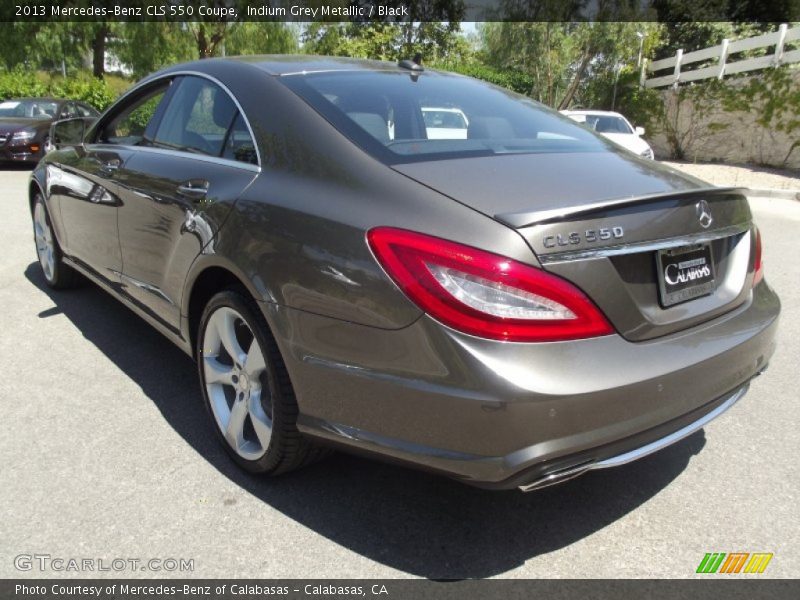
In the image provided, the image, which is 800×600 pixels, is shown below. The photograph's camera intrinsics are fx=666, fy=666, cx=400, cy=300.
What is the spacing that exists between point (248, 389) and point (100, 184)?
183cm

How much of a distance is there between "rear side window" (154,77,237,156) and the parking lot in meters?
1.24

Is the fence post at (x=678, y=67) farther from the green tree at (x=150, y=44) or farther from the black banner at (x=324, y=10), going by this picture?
the green tree at (x=150, y=44)

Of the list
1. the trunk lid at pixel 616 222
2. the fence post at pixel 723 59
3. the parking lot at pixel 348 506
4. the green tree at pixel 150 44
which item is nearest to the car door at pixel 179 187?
the parking lot at pixel 348 506

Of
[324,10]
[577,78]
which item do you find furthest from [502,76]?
[324,10]

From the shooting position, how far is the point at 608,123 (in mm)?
14258

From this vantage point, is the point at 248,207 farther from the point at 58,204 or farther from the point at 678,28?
the point at 678,28

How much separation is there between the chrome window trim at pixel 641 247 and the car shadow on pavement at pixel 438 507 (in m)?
1.00

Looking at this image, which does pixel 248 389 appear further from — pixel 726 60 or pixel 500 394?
pixel 726 60

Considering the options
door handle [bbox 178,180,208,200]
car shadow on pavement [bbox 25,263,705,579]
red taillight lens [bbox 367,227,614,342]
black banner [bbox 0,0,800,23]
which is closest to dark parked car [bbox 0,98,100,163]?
black banner [bbox 0,0,800,23]

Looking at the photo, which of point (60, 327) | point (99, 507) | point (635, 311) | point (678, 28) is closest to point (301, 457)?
point (99, 507)

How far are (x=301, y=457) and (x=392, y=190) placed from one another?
1.04 m

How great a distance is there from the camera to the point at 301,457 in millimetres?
2396

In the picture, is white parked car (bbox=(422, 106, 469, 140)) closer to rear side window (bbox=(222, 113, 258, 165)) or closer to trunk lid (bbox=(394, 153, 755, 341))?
trunk lid (bbox=(394, 153, 755, 341))

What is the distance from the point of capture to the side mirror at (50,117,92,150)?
4.48m
